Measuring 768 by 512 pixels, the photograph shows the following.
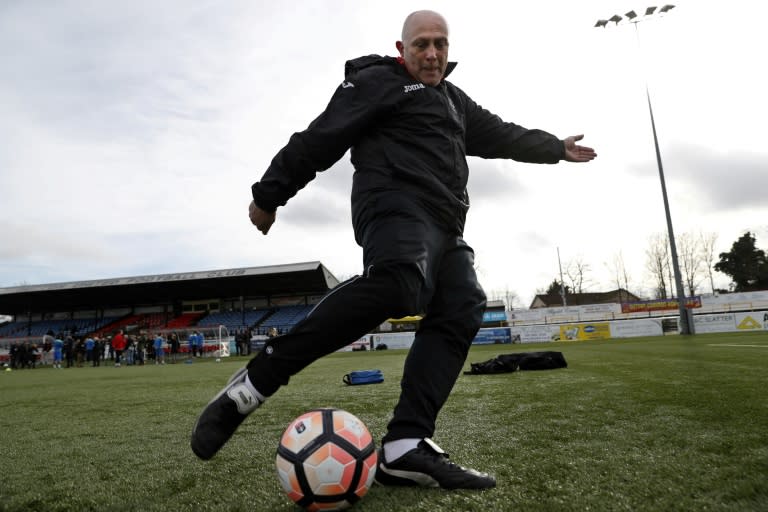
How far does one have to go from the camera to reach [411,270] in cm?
194

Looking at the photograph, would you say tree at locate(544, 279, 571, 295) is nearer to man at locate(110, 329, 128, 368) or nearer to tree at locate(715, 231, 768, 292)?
tree at locate(715, 231, 768, 292)

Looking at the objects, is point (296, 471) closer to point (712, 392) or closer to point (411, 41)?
point (411, 41)

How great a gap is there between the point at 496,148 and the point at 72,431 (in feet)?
11.9

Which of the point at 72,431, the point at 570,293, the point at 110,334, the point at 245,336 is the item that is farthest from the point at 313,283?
the point at 570,293

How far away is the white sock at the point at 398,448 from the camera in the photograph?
190 cm

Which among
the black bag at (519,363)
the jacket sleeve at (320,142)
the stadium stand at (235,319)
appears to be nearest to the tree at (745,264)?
the stadium stand at (235,319)

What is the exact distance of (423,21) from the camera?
2207 millimetres

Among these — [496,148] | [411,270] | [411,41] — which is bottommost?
[411,270]

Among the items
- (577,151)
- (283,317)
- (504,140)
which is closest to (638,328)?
(283,317)

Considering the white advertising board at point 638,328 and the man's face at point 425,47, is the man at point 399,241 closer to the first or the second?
the man's face at point 425,47

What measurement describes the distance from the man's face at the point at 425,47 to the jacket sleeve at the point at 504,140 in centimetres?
43

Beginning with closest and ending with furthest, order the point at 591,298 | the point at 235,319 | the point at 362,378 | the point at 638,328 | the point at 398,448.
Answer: the point at 398,448
the point at 362,378
the point at 638,328
the point at 235,319
the point at 591,298

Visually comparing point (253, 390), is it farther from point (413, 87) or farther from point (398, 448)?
point (413, 87)

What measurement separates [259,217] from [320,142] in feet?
1.36
